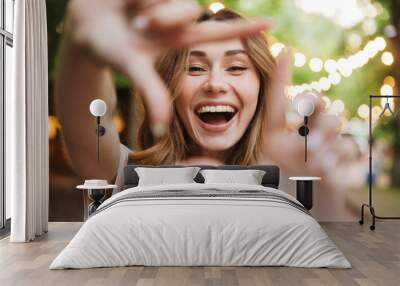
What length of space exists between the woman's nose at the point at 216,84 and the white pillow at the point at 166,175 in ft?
3.36

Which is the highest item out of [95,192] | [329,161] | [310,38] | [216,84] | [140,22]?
[140,22]

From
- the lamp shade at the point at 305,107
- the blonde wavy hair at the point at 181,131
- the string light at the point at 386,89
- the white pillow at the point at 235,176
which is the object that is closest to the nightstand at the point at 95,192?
the blonde wavy hair at the point at 181,131

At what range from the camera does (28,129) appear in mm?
Result: 6027

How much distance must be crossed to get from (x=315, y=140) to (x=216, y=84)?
55.7 inches

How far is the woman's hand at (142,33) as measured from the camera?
286 inches

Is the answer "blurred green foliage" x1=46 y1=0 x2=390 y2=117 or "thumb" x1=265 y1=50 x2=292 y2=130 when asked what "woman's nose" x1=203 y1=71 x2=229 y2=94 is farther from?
"blurred green foliage" x1=46 y1=0 x2=390 y2=117

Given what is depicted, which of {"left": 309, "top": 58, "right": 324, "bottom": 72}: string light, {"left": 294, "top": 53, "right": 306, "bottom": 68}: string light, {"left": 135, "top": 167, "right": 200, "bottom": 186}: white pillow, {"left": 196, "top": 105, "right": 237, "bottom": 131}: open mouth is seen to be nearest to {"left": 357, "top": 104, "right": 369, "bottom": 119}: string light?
{"left": 309, "top": 58, "right": 324, "bottom": 72}: string light

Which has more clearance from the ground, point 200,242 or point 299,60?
point 299,60

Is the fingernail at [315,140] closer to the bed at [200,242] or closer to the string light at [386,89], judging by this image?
the string light at [386,89]

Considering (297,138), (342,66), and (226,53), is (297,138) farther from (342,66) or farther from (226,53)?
(226,53)

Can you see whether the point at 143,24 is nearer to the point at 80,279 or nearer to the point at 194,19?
the point at 194,19

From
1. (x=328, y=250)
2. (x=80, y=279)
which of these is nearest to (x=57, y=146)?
(x=80, y=279)

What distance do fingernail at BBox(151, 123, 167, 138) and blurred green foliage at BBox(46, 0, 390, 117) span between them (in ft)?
4.64

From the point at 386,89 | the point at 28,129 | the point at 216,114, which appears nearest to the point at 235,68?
the point at 216,114
